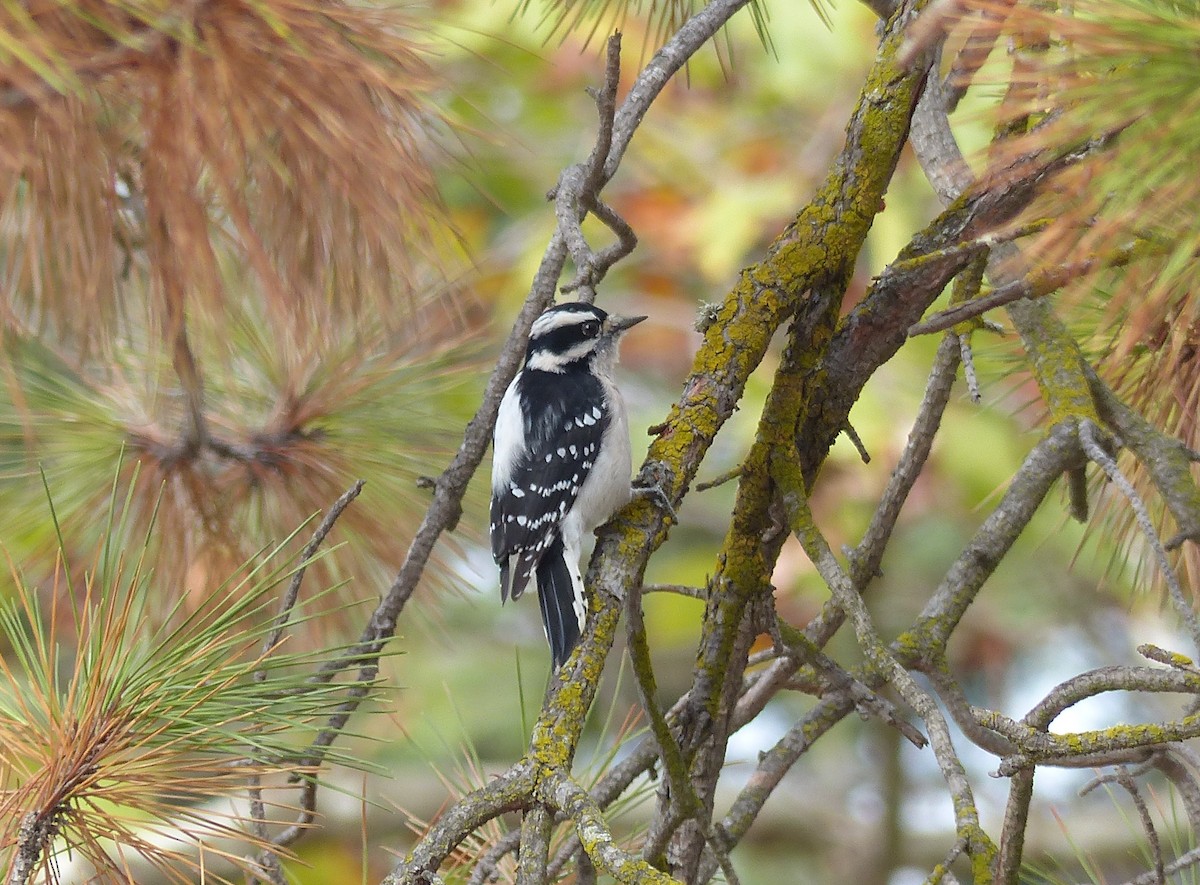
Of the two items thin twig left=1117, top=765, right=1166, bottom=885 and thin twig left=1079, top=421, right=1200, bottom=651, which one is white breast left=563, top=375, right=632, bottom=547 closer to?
thin twig left=1079, top=421, right=1200, bottom=651

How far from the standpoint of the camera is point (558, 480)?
10.9 feet

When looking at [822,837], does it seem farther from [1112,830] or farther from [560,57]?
[560,57]

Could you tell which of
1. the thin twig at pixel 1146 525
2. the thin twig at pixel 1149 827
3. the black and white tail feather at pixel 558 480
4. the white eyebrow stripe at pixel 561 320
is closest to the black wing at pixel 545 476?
the black and white tail feather at pixel 558 480

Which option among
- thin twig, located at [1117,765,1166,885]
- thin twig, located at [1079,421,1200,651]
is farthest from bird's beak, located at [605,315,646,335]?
thin twig, located at [1117,765,1166,885]

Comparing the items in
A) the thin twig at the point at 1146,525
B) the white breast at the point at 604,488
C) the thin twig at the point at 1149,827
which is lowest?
the thin twig at the point at 1149,827

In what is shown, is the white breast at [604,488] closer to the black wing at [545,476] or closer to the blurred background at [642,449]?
the black wing at [545,476]

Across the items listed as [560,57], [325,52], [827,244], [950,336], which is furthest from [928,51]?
[560,57]

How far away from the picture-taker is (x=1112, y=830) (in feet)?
16.3

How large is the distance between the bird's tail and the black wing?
4cm

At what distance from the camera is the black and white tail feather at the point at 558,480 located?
320cm

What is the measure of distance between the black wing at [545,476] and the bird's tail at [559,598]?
0.04 metres

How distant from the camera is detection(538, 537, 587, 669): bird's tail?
2.92 m

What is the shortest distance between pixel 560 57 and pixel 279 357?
16.3 feet

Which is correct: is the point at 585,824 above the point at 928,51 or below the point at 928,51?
below
